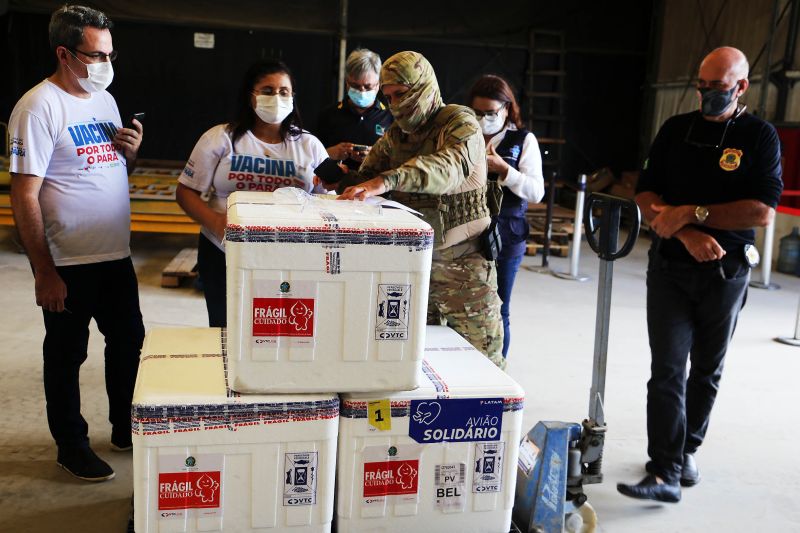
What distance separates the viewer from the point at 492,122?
353 cm

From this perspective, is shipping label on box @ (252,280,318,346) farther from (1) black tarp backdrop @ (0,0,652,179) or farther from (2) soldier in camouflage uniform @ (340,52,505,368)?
(1) black tarp backdrop @ (0,0,652,179)

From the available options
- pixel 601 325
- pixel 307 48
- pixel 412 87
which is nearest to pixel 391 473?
pixel 601 325

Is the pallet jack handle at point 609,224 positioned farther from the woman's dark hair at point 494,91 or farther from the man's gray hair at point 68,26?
the man's gray hair at point 68,26

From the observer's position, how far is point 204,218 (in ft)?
9.17

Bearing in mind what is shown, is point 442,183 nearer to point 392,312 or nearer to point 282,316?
point 392,312

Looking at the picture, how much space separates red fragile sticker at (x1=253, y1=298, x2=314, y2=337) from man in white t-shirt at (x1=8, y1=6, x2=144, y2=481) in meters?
1.06

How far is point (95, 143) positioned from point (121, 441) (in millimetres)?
1191

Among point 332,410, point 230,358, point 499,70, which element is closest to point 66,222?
point 230,358

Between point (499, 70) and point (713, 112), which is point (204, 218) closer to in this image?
point (713, 112)

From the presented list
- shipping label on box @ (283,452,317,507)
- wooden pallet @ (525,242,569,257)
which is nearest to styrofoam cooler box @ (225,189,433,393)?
shipping label on box @ (283,452,317,507)

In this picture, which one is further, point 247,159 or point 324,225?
point 247,159

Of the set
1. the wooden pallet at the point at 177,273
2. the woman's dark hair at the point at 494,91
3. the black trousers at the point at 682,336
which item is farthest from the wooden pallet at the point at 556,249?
the black trousers at the point at 682,336

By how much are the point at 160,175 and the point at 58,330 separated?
5621 millimetres

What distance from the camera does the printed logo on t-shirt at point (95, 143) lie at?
2.61 metres
